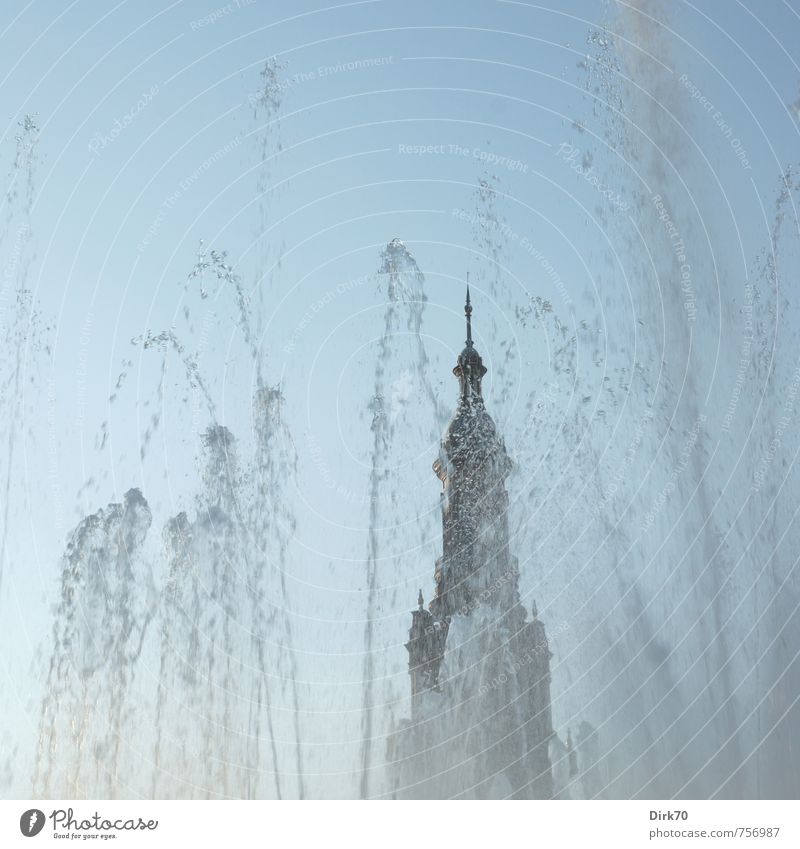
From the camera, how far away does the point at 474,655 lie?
3844 centimetres

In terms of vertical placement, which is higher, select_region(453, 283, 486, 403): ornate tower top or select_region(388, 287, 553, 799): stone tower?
select_region(453, 283, 486, 403): ornate tower top

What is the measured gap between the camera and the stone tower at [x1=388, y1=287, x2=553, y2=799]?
34.2 m

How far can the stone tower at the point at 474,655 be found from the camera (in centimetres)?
3416
